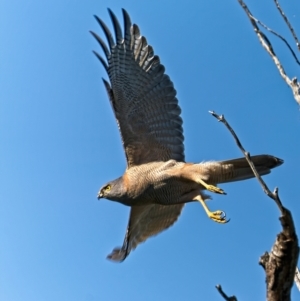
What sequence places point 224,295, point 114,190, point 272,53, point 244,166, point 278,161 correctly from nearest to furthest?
point 224,295 < point 272,53 < point 278,161 < point 244,166 < point 114,190

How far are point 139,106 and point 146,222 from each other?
1.56m

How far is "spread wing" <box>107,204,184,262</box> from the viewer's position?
713 cm

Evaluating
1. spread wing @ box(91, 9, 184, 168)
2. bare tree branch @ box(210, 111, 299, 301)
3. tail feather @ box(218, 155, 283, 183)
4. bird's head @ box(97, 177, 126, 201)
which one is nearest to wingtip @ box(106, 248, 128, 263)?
bird's head @ box(97, 177, 126, 201)

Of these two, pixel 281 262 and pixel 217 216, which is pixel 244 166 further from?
pixel 281 262

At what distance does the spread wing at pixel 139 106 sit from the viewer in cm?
688

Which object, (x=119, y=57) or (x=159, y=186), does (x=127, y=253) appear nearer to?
(x=159, y=186)

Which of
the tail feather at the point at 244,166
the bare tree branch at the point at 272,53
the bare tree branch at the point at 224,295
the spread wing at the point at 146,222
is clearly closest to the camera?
the bare tree branch at the point at 224,295

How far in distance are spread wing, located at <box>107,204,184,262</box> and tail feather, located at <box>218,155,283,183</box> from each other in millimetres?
1288

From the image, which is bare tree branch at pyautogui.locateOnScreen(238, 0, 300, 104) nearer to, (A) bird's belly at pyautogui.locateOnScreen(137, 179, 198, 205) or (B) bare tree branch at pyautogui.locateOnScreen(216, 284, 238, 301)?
(B) bare tree branch at pyautogui.locateOnScreen(216, 284, 238, 301)

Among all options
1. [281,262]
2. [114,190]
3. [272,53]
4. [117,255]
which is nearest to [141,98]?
[114,190]

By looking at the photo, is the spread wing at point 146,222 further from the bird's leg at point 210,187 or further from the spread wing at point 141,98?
the bird's leg at point 210,187

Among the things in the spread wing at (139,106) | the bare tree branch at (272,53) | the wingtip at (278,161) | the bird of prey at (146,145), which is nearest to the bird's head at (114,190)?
the bird of prey at (146,145)

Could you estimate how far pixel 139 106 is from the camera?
22.9ft

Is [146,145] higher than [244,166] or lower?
higher
